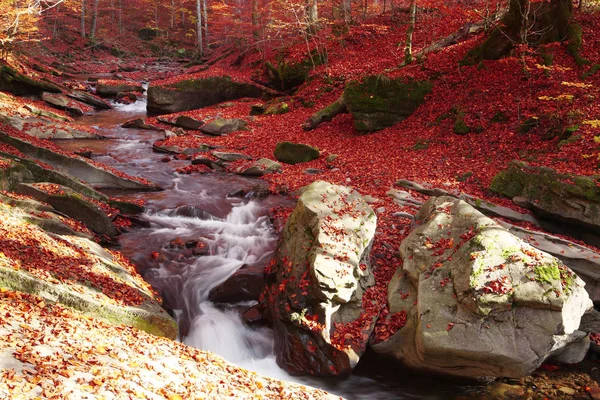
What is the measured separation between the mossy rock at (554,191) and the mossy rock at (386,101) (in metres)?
6.20

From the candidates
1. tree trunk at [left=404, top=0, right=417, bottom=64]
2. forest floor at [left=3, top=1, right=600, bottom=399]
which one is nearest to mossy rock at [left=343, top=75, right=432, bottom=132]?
forest floor at [left=3, top=1, right=600, bottom=399]

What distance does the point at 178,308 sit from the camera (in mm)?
7996

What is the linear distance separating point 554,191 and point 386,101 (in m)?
8.12

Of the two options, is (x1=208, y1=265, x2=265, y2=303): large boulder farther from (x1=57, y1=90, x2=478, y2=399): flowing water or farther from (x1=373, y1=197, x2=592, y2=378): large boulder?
(x1=373, y1=197, x2=592, y2=378): large boulder

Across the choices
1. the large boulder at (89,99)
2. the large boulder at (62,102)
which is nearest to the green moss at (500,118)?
the large boulder at (62,102)

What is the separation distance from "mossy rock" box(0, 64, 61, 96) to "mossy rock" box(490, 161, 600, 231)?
21965 mm

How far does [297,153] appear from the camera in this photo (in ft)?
48.3

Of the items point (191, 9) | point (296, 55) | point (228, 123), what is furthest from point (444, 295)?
point (191, 9)

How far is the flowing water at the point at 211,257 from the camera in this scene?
21.6 ft

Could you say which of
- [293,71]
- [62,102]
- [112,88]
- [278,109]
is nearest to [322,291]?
[278,109]

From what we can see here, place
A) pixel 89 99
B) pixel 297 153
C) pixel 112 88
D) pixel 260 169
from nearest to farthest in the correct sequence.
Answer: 1. pixel 260 169
2. pixel 297 153
3. pixel 89 99
4. pixel 112 88

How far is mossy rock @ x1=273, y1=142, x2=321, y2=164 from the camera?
14.7 meters

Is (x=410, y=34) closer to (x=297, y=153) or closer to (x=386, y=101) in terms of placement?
(x=386, y=101)

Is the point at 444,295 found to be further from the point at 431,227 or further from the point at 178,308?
the point at 178,308
